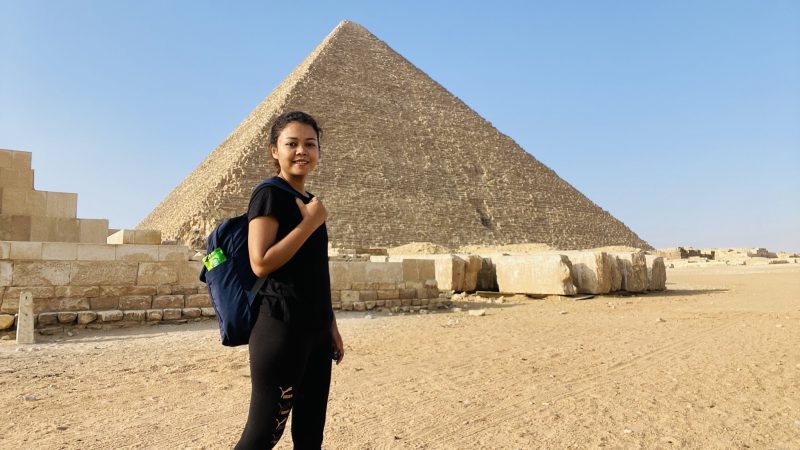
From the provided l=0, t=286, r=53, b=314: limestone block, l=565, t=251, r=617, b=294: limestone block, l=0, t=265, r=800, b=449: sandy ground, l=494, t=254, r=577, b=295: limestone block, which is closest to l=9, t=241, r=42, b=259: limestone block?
l=0, t=286, r=53, b=314: limestone block

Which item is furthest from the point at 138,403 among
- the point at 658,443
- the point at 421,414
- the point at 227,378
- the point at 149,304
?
the point at 149,304

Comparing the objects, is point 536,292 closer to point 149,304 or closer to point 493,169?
point 149,304

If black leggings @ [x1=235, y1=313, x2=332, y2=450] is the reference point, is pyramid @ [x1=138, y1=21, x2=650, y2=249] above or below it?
above

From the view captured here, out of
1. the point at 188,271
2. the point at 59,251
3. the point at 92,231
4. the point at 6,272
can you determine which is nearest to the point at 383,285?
the point at 188,271

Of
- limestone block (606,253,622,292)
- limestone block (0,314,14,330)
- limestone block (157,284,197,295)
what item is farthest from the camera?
limestone block (606,253,622,292)

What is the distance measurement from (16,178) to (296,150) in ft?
19.7

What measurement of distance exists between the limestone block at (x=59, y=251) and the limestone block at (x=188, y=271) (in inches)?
34.2

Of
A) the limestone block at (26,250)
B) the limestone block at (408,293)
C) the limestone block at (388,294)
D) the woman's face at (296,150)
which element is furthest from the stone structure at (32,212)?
the woman's face at (296,150)

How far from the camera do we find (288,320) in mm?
1392

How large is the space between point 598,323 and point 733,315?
1.64 m

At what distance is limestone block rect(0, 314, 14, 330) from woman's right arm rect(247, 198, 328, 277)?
490 centimetres

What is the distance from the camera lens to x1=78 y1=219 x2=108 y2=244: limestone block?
6512 mm

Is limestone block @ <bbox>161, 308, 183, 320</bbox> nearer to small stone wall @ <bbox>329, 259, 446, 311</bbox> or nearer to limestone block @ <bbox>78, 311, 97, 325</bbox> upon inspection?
limestone block @ <bbox>78, 311, 97, 325</bbox>

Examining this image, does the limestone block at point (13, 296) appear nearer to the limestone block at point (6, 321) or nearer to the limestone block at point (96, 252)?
the limestone block at point (6, 321)
